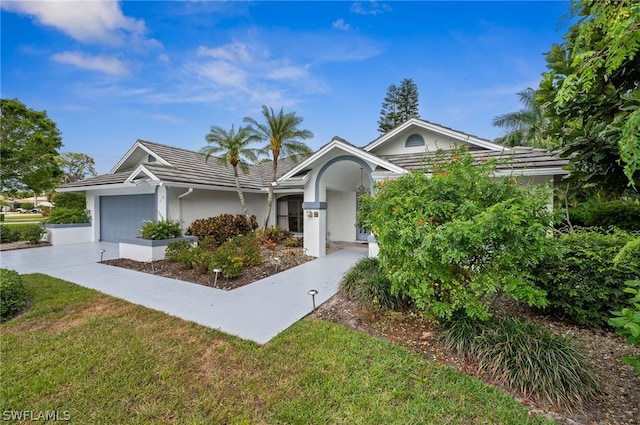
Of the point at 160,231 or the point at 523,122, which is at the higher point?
the point at 523,122

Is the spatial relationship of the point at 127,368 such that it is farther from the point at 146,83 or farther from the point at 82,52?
the point at 146,83

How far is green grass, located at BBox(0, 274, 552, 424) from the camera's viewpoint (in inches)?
113

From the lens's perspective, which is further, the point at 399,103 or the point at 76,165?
the point at 76,165

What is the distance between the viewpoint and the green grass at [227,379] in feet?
9.45

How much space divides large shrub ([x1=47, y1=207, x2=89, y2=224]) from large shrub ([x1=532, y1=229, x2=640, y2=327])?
2078 cm

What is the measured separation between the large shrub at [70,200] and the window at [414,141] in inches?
782

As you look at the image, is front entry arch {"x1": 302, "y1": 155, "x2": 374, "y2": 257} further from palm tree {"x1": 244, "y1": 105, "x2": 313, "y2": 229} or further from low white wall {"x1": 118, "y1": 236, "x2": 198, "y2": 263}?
low white wall {"x1": 118, "y1": 236, "x2": 198, "y2": 263}

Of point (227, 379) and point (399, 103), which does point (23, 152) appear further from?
point (399, 103)

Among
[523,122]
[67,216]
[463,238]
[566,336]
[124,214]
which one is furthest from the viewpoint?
[523,122]

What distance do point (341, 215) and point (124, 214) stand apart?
40.5 feet

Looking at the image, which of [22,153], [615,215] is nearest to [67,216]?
[22,153]

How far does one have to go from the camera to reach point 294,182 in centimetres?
1180

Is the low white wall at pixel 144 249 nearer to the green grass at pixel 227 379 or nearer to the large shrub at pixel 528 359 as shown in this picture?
the green grass at pixel 227 379

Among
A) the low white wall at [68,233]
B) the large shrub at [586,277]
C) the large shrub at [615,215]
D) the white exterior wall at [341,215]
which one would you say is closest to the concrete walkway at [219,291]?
the low white wall at [68,233]
